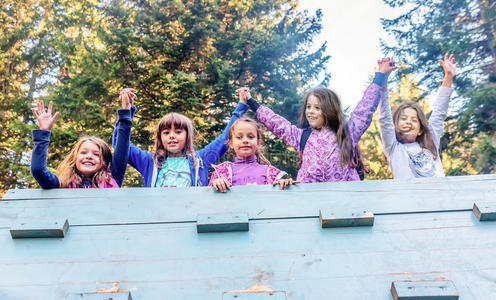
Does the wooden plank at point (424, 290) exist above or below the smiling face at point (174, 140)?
below

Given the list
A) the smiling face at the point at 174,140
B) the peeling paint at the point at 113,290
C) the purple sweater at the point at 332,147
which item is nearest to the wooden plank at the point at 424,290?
the peeling paint at the point at 113,290

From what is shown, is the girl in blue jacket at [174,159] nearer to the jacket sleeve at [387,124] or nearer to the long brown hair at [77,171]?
the long brown hair at [77,171]

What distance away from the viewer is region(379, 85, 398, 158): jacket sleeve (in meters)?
3.25

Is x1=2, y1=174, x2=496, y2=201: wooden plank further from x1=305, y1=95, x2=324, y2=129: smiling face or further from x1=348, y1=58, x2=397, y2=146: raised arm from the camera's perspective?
x1=305, y1=95, x2=324, y2=129: smiling face

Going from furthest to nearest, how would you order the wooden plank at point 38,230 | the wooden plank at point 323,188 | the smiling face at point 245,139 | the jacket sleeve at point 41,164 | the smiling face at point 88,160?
the smiling face at point 245,139, the smiling face at point 88,160, the jacket sleeve at point 41,164, the wooden plank at point 323,188, the wooden plank at point 38,230

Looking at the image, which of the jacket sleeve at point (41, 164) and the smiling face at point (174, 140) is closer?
the jacket sleeve at point (41, 164)

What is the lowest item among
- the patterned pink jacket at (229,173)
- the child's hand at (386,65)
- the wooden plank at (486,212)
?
the wooden plank at (486,212)

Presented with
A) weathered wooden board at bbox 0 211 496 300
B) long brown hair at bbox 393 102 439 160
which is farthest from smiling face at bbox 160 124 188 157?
long brown hair at bbox 393 102 439 160

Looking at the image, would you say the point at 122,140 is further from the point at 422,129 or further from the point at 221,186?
the point at 422,129

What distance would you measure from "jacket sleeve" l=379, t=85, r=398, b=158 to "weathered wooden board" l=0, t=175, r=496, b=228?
1182 millimetres

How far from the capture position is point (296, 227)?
6.36ft

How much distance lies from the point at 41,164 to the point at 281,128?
1.80 meters

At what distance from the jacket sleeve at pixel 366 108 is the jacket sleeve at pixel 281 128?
440 mm

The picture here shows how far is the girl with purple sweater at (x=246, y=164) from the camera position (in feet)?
9.71
